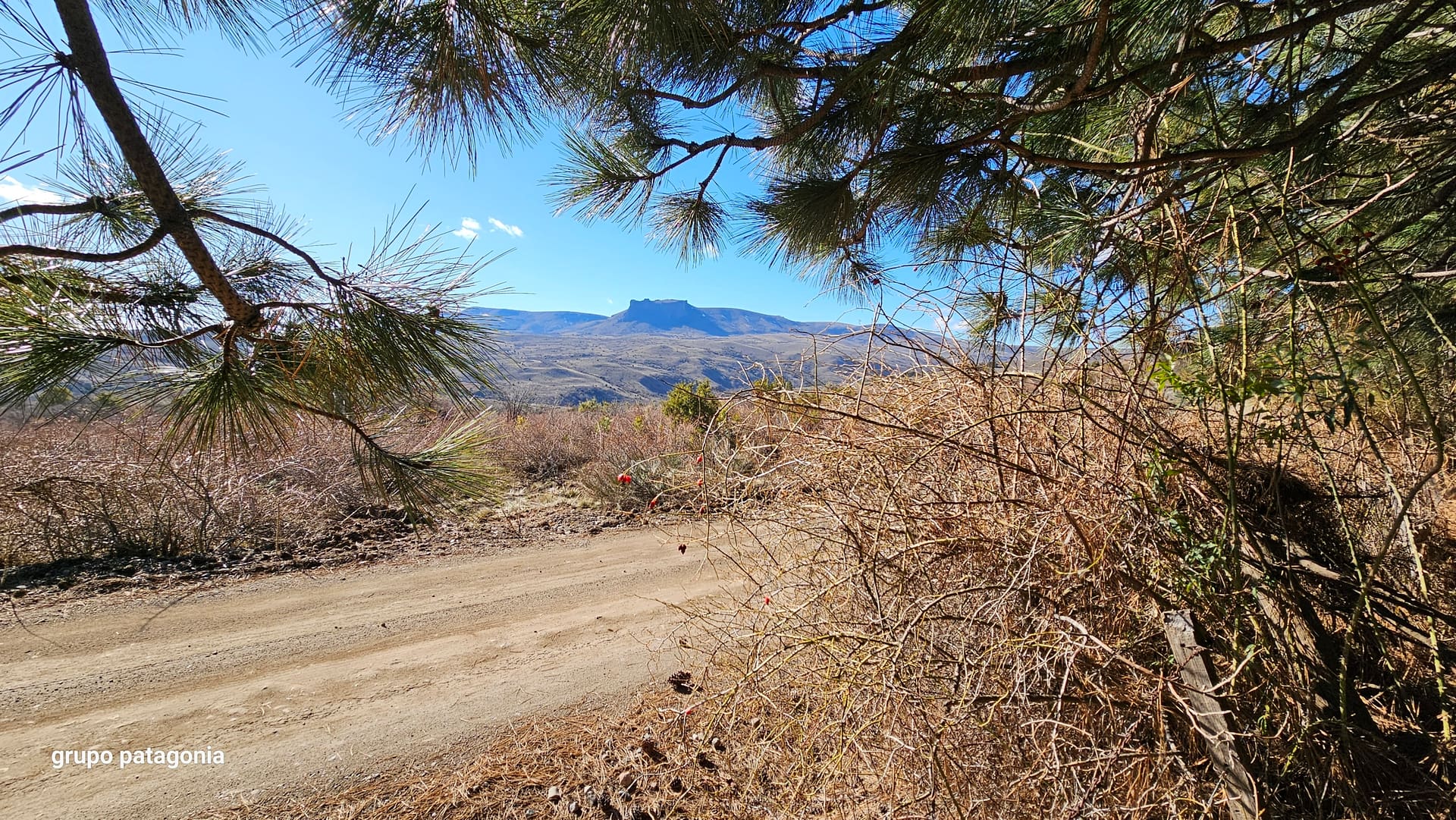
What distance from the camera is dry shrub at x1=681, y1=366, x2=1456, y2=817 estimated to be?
3.84ft

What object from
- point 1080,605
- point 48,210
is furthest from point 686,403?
point 1080,605

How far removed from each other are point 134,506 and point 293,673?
3750 millimetres

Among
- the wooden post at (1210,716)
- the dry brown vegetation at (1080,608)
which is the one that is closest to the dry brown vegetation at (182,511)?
the dry brown vegetation at (1080,608)

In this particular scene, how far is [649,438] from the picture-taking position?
396 inches

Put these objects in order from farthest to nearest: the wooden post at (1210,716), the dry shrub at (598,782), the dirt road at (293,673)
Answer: the dirt road at (293,673) → the dry shrub at (598,782) → the wooden post at (1210,716)

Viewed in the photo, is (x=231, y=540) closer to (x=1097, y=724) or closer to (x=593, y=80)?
(x=593, y=80)

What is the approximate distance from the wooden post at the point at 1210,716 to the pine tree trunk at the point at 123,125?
256 cm

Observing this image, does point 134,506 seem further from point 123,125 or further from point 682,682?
point 123,125

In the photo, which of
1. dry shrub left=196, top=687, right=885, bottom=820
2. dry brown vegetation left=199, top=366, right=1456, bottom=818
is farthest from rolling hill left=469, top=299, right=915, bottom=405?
dry shrub left=196, top=687, right=885, bottom=820

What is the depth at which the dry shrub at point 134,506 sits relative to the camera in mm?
4859

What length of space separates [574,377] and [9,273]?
112 meters

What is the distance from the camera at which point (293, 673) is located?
133 inches

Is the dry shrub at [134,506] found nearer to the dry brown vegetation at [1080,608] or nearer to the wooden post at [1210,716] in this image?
the dry brown vegetation at [1080,608]

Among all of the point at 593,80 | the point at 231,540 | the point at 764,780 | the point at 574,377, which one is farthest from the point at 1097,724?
the point at 574,377
